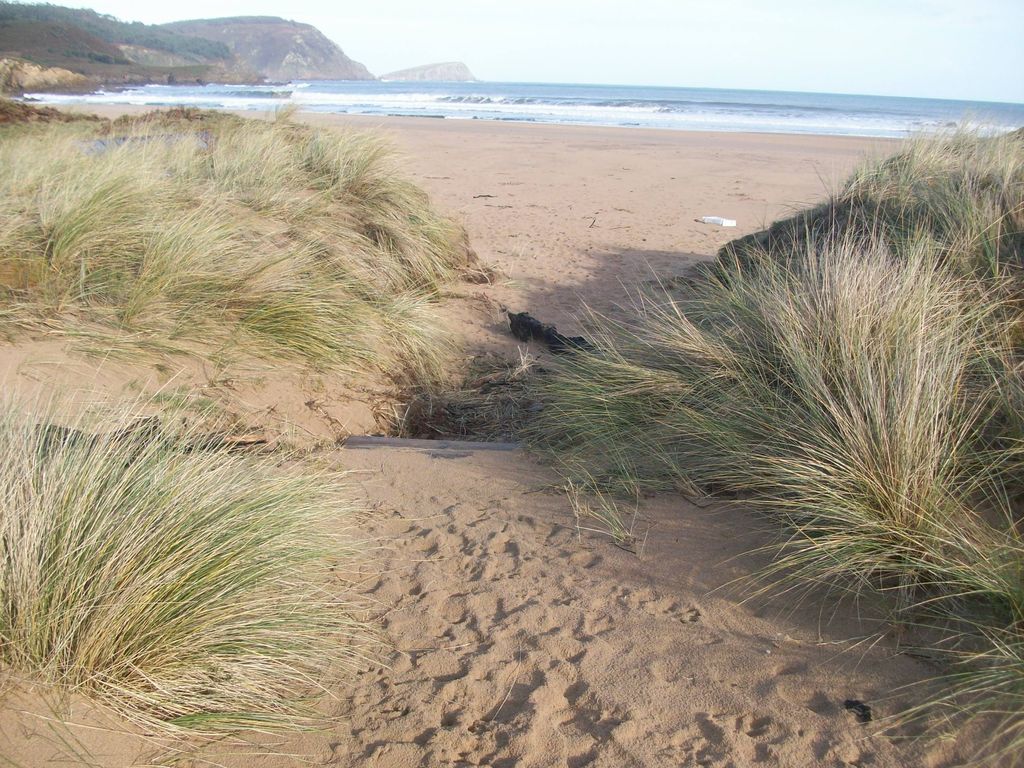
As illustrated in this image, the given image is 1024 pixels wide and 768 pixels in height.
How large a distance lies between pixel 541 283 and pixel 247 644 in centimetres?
569

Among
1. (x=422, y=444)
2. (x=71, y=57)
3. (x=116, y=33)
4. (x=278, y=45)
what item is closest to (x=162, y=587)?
(x=422, y=444)

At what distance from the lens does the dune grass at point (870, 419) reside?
89.7 inches

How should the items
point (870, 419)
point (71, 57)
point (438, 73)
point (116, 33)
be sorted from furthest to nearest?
point (438, 73) < point (116, 33) < point (71, 57) < point (870, 419)

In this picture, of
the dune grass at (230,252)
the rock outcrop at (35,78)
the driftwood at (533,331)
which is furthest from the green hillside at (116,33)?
the driftwood at (533,331)

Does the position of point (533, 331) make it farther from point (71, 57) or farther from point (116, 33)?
point (116, 33)

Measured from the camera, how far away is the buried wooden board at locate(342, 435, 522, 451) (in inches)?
156

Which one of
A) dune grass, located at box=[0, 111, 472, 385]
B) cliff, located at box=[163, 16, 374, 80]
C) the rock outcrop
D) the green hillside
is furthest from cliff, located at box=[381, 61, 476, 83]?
dune grass, located at box=[0, 111, 472, 385]

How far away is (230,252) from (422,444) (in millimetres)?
2053

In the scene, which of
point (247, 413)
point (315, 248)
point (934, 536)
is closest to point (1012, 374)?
point (934, 536)

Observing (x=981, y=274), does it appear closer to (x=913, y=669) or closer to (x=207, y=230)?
(x=913, y=669)

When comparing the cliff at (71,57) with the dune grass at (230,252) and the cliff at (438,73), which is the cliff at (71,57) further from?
the cliff at (438,73)

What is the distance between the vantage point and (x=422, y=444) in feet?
13.5

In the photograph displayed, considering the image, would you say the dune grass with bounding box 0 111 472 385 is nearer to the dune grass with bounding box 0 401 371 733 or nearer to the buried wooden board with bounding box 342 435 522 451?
the buried wooden board with bounding box 342 435 522 451

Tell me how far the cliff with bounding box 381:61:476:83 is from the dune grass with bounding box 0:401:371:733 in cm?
13814
